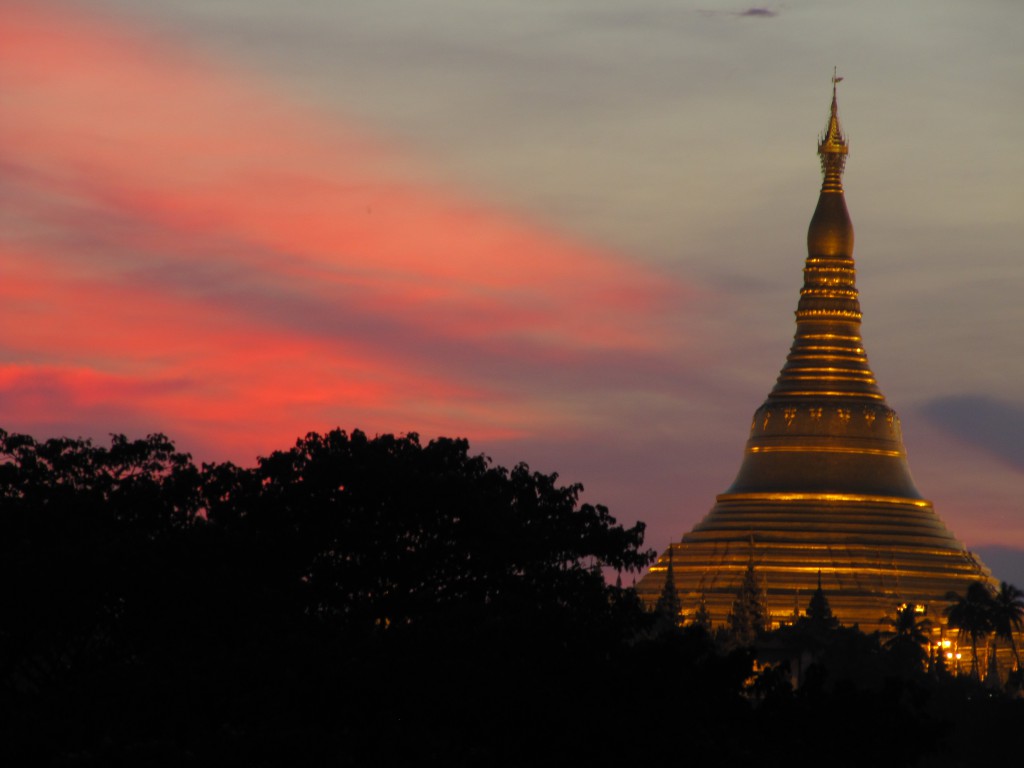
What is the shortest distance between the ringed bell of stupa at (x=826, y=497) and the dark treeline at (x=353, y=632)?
86503 millimetres

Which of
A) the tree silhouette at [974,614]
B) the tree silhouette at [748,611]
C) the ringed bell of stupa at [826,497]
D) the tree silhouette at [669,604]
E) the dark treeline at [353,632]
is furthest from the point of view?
the ringed bell of stupa at [826,497]

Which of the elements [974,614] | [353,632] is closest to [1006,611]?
[974,614]

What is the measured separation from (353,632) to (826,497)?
101 meters

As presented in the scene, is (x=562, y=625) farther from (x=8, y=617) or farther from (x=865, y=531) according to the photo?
(x=865, y=531)

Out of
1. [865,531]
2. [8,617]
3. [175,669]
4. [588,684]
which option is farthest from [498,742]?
[865,531]

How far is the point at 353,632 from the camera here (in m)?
51.7

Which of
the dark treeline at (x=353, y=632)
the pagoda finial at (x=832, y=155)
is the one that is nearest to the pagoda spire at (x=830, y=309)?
the pagoda finial at (x=832, y=155)

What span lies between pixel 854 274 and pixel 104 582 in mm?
102305

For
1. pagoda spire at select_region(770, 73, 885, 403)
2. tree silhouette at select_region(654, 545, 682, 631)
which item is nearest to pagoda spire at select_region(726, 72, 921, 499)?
pagoda spire at select_region(770, 73, 885, 403)

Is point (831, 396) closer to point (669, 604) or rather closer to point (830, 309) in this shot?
point (830, 309)

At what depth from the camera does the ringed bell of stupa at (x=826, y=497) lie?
5802 inches

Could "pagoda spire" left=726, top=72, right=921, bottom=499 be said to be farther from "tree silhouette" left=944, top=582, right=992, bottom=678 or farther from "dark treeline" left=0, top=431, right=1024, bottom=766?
"dark treeline" left=0, top=431, right=1024, bottom=766

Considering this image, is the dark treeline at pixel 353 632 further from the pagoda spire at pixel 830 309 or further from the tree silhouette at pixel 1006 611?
the pagoda spire at pixel 830 309

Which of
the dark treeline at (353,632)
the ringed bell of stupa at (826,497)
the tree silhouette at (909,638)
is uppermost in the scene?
the ringed bell of stupa at (826,497)
